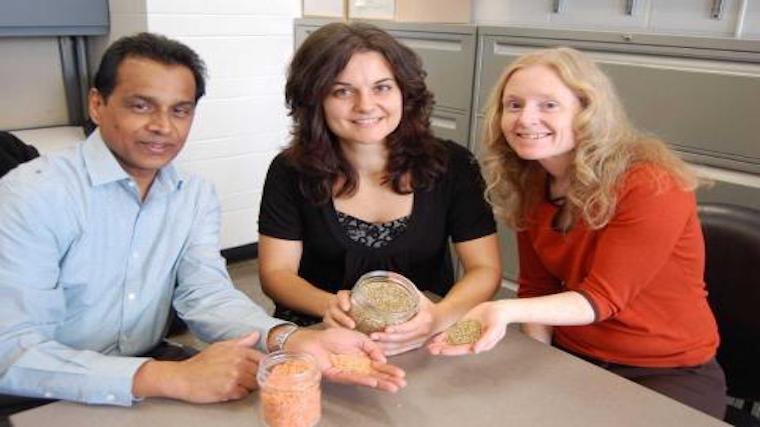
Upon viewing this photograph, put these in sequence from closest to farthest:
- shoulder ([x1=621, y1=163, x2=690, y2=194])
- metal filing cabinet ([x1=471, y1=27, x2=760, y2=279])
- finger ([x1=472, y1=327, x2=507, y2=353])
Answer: finger ([x1=472, y1=327, x2=507, y2=353])
shoulder ([x1=621, y1=163, x2=690, y2=194])
metal filing cabinet ([x1=471, y1=27, x2=760, y2=279])

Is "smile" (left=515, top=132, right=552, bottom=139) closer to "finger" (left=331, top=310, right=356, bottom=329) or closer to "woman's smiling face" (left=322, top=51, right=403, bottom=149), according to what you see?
"woman's smiling face" (left=322, top=51, right=403, bottom=149)

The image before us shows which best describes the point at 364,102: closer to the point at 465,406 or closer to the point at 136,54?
the point at 136,54

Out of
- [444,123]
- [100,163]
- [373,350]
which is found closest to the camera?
[373,350]

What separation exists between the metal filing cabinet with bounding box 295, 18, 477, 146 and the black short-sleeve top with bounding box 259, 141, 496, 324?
956 mm

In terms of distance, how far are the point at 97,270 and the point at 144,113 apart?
1.09 feet

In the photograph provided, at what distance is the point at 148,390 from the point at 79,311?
432 mm

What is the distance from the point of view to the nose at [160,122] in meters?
1.29

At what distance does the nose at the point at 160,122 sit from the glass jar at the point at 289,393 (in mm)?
621

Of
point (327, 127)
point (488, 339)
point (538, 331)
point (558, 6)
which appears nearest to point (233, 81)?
point (558, 6)

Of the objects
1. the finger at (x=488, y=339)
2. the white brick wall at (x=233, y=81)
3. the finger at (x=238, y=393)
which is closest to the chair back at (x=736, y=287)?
the finger at (x=488, y=339)

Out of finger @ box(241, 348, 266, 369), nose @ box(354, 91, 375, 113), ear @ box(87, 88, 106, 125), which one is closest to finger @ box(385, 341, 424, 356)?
finger @ box(241, 348, 266, 369)

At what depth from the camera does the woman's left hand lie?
1.08 m

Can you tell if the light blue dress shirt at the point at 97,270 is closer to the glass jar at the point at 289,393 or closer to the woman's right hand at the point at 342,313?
the woman's right hand at the point at 342,313

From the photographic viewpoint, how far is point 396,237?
149cm
